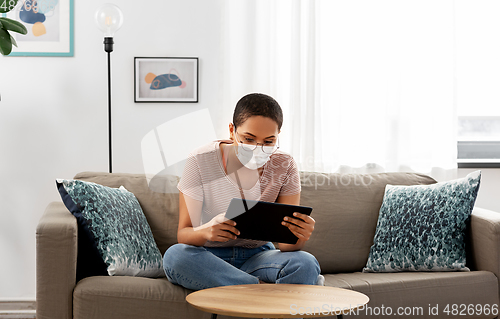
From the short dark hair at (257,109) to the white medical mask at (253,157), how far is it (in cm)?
10

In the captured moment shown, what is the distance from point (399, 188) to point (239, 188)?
88 cm

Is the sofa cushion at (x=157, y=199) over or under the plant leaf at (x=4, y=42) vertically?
under

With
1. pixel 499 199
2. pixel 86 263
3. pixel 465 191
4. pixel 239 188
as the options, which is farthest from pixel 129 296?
pixel 499 199

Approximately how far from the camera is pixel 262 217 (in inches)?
51.8

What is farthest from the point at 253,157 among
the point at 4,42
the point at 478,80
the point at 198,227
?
the point at 478,80

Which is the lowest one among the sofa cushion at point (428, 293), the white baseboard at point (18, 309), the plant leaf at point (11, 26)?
the white baseboard at point (18, 309)

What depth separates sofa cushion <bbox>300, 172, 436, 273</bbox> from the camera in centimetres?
200

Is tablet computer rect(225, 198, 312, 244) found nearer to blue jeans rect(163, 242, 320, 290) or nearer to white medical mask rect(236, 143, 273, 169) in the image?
blue jeans rect(163, 242, 320, 290)

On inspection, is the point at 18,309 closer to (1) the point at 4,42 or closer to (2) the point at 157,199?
(2) the point at 157,199

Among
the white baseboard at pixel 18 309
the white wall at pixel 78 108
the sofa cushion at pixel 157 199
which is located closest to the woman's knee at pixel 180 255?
the sofa cushion at pixel 157 199

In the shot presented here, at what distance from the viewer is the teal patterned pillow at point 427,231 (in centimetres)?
186

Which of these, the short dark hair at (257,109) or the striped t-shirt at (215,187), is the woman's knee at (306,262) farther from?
the short dark hair at (257,109)

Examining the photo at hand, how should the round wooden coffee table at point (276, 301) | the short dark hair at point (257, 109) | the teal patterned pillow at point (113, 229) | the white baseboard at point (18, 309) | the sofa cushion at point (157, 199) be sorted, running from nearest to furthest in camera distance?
the round wooden coffee table at point (276, 301) → the short dark hair at point (257, 109) → the teal patterned pillow at point (113, 229) → the sofa cushion at point (157, 199) → the white baseboard at point (18, 309)

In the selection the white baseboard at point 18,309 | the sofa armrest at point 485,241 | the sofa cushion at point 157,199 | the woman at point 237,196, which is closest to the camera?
the woman at point 237,196
